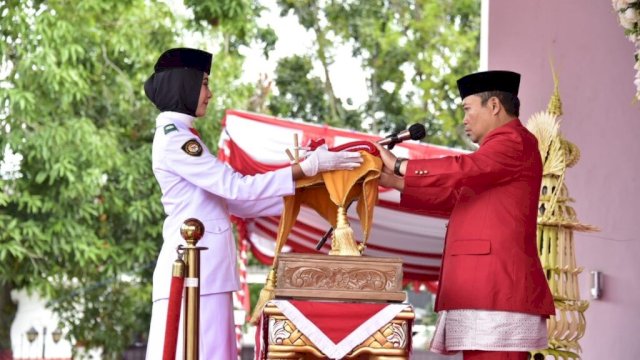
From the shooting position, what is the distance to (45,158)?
32.5 ft

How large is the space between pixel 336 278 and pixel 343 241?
174 millimetres

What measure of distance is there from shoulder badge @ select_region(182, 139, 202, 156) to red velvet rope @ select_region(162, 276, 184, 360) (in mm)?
523

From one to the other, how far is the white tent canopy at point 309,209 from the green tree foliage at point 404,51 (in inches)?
266

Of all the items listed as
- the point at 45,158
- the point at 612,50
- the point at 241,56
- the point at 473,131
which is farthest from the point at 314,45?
the point at 473,131

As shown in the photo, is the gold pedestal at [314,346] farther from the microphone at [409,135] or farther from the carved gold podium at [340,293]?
the microphone at [409,135]

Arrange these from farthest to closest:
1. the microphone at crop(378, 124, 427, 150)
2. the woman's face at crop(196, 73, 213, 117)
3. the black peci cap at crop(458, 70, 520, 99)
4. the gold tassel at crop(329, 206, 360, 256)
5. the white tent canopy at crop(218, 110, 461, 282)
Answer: the white tent canopy at crop(218, 110, 461, 282) < the black peci cap at crop(458, 70, 520, 99) < the woman's face at crop(196, 73, 213, 117) < the microphone at crop(378, 124, 427, 150) < the gold tassel at crop(329, 206, 360, 256)

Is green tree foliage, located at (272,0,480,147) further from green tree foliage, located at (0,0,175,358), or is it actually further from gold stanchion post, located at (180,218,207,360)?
gold stanchion post, located at (180,218,207,360)

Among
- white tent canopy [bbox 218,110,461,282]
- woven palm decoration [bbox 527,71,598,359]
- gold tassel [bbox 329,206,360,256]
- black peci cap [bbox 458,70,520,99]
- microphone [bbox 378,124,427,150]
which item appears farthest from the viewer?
white tent canopy [bbox 218,110,461,282]

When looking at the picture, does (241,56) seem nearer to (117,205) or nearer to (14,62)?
(117,205)

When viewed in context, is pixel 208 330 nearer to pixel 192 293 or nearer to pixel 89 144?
pixel 192 293

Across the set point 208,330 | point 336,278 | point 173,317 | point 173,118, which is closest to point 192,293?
point 173,317

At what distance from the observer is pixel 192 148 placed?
411cm

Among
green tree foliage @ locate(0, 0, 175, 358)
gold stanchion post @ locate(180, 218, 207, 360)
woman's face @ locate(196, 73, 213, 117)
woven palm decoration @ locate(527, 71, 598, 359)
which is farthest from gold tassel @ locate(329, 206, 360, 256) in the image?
green tree foliage @ locate(0, 0, 175, 358)

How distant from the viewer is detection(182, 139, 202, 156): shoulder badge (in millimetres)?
4102
